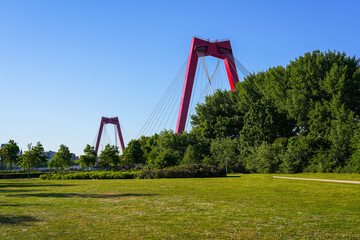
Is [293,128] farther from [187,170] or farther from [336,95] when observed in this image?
[187,170]

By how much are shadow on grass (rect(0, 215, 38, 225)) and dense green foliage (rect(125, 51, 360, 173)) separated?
964 inches

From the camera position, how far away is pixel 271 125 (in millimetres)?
34812

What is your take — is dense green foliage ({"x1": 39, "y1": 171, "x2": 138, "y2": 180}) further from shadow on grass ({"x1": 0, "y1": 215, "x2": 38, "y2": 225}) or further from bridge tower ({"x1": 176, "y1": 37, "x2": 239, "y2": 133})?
shadow on grass ({"x1": 0, "y1": 215, "x2": 38, "y2": 225})

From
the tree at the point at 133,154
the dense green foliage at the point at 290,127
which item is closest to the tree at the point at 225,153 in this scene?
the dense green foliage at the point at 290,127

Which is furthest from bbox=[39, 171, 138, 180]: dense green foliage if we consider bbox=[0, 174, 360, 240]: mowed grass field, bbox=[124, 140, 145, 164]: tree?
bbox=[124, 140, 145, 164]: tree

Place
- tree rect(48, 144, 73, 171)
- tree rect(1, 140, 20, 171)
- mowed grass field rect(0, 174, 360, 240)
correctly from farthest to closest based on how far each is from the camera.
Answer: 1. tree rect(1, 140, 20, 171)
2. tree rect(48, 144, 73, 171)
3. mowed grass field rect(0, 174, 360, 240)

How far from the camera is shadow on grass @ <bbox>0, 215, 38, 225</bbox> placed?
6.98m

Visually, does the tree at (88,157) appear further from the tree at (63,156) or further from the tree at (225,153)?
the tree at (225,153)

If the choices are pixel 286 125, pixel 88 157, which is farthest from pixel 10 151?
pixel 286 125

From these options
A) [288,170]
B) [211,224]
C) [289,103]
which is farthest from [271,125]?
[211,224]

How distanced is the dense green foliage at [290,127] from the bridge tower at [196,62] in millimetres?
3675

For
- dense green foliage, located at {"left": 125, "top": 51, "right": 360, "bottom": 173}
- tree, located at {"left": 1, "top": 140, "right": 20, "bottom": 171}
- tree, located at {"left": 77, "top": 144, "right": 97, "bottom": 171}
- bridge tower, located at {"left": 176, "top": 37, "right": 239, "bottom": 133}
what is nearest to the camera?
dense green foliage, located at {"left": 125, "top": 51, "right": 360, "bottom": 173}

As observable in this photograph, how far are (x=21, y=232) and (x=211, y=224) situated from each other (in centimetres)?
394

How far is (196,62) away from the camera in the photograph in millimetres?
40688
